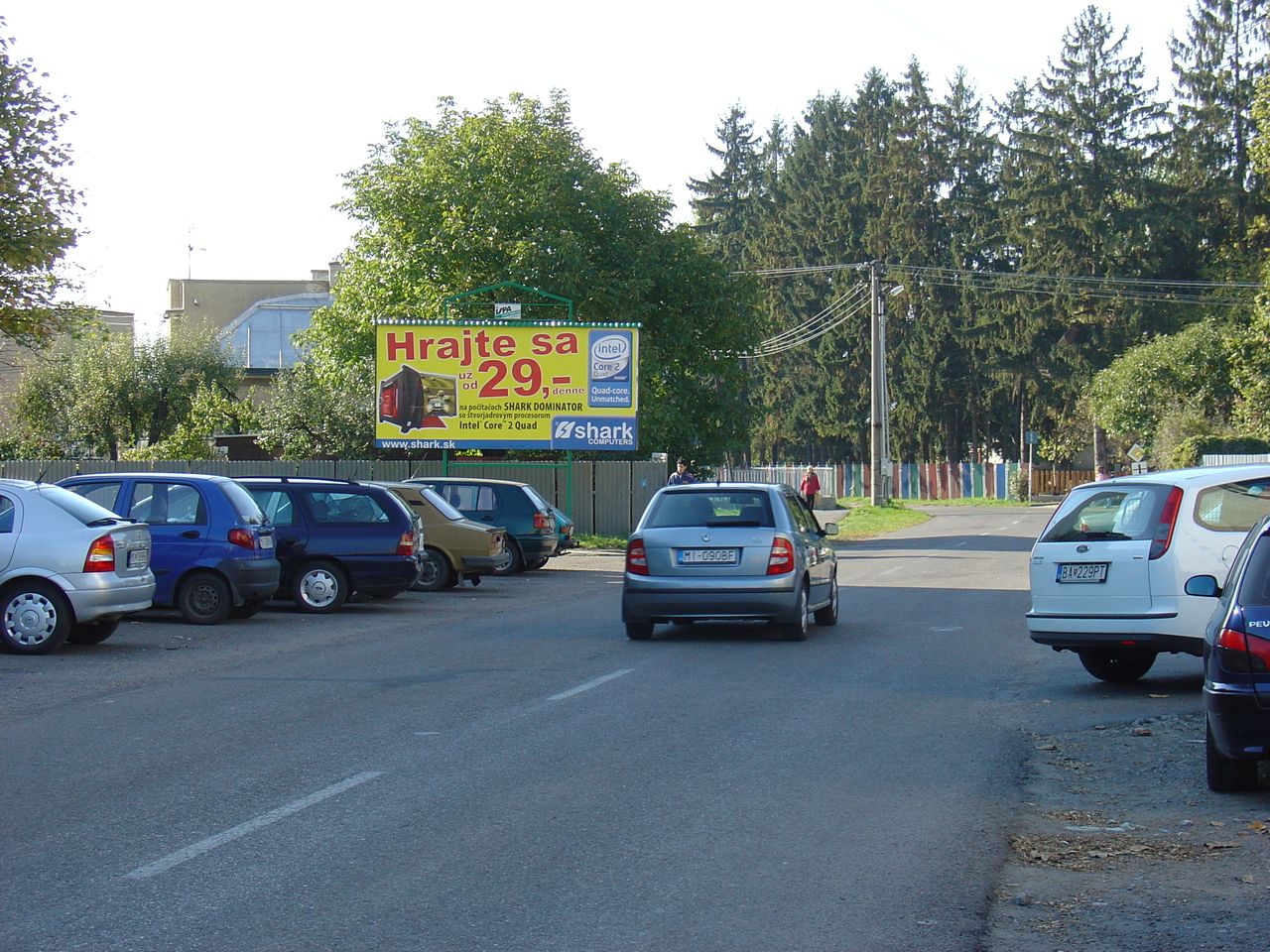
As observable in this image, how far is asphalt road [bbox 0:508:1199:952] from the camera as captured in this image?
549 centimetres

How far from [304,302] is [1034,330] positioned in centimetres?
3368

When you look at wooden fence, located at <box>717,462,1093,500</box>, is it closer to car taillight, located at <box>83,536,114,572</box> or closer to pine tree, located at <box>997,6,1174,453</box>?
pine tree, located at <box>997,6,1174,453</box>

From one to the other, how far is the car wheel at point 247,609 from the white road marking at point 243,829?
9285 millimetres

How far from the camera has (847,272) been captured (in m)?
77.0

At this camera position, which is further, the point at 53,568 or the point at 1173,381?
the point at 1173,381

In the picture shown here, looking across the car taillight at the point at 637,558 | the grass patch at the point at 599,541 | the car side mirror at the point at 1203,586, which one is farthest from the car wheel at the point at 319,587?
the grass patch at the point at 599,541

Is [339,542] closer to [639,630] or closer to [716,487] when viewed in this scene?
[639,630]

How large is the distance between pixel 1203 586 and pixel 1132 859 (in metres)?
2.58

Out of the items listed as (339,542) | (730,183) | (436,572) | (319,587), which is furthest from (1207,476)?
(730,183)

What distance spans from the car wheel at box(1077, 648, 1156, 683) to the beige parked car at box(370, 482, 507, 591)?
37.7ft

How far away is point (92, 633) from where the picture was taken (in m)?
14.9

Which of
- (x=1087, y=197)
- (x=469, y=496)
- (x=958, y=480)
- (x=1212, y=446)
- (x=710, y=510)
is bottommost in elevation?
(x=710, y=510)

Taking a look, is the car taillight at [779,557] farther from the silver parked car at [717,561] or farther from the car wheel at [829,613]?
the car wheel at [829,613]

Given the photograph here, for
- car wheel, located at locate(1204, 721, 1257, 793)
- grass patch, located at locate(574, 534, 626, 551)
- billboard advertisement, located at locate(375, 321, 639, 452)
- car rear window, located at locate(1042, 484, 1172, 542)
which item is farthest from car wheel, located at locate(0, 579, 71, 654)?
grass patch, located at locate(574, 534, 626, 551)
